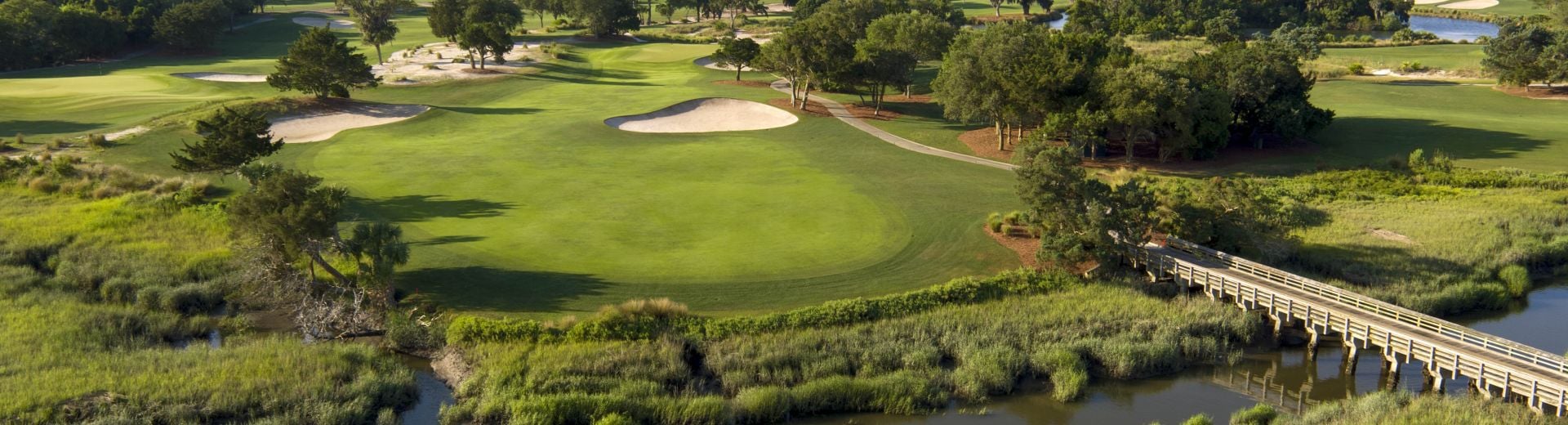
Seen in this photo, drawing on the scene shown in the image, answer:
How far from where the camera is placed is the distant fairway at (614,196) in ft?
127

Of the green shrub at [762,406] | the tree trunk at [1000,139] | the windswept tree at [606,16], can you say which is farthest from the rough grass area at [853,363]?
the windswept tree at [606,16]

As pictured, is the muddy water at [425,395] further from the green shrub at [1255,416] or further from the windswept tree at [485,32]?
the windswept tree at [485,32]

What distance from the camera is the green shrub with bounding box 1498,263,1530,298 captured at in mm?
39969

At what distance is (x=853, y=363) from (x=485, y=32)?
236 feet

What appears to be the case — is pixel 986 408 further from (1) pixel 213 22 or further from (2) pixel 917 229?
(1) pixel 213 22

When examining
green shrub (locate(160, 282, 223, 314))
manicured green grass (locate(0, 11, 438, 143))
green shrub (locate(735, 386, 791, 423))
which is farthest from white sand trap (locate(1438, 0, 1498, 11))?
green shrub (locate(160, 282, 223, 314))

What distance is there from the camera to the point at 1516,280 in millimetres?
40188

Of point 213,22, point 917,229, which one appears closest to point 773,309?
point 917,229

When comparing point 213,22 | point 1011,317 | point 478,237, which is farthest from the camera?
point 213,22

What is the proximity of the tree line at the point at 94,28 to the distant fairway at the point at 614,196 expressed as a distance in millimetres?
14788

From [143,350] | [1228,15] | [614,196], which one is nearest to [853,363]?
[614,196]

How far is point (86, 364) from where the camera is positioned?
29.5 metres

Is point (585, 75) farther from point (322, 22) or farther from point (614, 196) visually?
point (322, 22)

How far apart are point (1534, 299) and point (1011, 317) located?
23.7m
